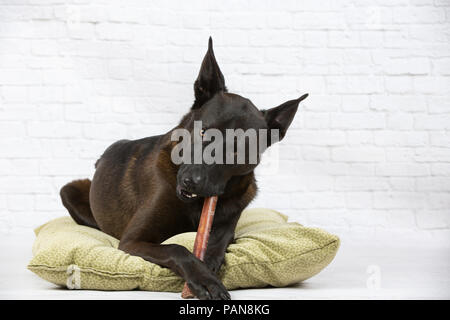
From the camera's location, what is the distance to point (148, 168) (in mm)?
2783

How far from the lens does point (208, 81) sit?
256 centimetres

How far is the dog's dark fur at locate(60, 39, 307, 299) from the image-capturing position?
2246mm

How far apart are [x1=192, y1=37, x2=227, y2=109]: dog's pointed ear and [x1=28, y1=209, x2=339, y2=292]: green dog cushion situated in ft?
2.07

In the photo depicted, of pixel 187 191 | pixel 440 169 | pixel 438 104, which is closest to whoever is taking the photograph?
pixel 187 191

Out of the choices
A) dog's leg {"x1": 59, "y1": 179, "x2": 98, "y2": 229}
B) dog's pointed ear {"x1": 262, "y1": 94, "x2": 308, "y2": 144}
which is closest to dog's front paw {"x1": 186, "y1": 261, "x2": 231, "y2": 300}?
dog's pointed ear {"x1": 262, "y1": 94, "x2": 308, "y2": 144}

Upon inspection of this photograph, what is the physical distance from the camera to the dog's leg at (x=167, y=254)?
205cm

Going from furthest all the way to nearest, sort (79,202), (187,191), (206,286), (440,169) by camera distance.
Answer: (440,169) → (79,202) → (187,191) → (206,286)

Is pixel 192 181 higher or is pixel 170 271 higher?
pixel 192 181

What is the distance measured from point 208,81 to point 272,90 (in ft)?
6.18

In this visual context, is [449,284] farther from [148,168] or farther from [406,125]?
[406,125]

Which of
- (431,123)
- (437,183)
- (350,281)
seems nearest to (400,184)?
(437,183)

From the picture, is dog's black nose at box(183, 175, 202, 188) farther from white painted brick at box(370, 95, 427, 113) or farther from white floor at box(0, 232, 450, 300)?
white painted brick at box(370, 95, 427, 113)

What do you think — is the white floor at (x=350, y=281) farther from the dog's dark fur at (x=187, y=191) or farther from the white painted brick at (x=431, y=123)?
the white painted brick at (x=431, y=123)

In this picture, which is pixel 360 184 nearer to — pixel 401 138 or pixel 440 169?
pixel 401 138
